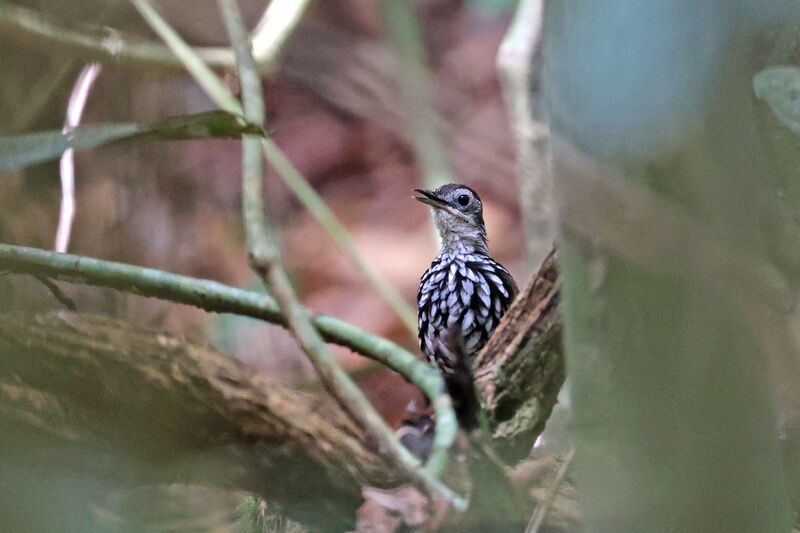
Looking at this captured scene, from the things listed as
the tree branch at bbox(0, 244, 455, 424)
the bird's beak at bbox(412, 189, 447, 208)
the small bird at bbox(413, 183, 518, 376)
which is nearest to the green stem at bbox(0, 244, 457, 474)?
the tree branch at bbox(0, 244, 455, 424)

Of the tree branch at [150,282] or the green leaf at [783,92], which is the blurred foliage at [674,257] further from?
the tree branch at [150,282]

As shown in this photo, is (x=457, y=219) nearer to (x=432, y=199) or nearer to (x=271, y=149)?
(x=432, y=199)

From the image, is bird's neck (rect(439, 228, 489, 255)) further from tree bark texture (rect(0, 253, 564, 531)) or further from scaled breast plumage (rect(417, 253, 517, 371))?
tree bark texture (rect(0, 253, 564, 531))

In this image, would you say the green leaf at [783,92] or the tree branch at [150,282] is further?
the tree branch at [150,282]

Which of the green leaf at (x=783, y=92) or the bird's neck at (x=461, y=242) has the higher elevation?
the bird's neck at (x=461, y=242)

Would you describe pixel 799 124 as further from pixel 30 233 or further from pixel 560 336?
pixel 30 233

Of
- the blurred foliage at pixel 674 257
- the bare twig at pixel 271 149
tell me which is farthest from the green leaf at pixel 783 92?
the bare twig at pixel 271 149
